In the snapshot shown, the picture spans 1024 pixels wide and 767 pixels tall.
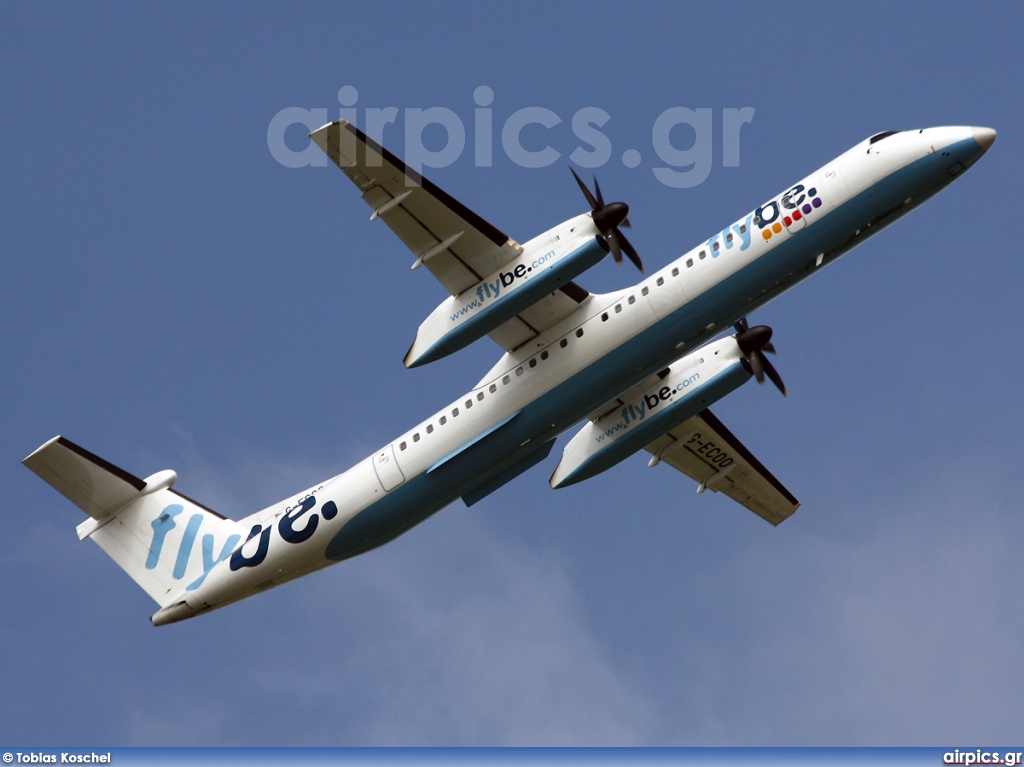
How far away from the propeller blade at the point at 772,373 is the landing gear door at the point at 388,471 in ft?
29.0

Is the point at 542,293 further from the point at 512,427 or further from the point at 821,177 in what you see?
the point at 821,177

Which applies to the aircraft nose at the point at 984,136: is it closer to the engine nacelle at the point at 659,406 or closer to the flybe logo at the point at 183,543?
the engine nacelle at the point at 659,406

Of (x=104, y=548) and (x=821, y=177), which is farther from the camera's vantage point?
(x=104, y=548)

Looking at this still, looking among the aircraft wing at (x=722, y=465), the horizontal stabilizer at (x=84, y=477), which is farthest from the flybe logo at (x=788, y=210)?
the horizontal stabilizer at (x=84, y=477)

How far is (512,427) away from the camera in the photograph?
3041cm

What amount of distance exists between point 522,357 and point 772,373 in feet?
20.8

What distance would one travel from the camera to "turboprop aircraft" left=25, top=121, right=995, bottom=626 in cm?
2875

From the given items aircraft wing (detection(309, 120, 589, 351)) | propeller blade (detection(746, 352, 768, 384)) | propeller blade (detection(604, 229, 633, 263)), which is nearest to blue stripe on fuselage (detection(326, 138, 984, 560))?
propeller blade (detection(604, 229, 633, 263))

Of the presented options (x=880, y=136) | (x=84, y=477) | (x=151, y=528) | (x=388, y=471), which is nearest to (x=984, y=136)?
(x=880, y=136)

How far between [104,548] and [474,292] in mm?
11771

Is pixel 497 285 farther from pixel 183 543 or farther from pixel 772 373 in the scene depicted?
pixel 183 543

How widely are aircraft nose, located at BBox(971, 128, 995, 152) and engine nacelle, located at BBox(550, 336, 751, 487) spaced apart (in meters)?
7.27

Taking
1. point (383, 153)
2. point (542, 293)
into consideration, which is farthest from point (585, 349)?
point (383, 153)

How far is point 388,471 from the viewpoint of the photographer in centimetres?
3138
